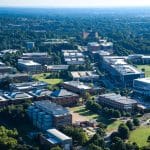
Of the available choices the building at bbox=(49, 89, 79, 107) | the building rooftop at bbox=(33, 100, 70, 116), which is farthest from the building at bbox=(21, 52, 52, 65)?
the building rooftop at bbox=(33, 100, 70, 116)

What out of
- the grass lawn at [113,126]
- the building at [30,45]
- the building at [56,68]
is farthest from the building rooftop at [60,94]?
the building at [30,45]

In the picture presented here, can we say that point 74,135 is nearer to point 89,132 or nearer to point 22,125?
point 89,132

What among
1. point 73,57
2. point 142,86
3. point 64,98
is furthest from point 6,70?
point 142,86

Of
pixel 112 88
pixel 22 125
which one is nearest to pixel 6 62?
pixel 112 88

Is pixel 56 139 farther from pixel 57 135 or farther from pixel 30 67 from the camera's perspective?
pixel 30 67

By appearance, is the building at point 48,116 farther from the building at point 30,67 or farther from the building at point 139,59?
the building at point 139,59
